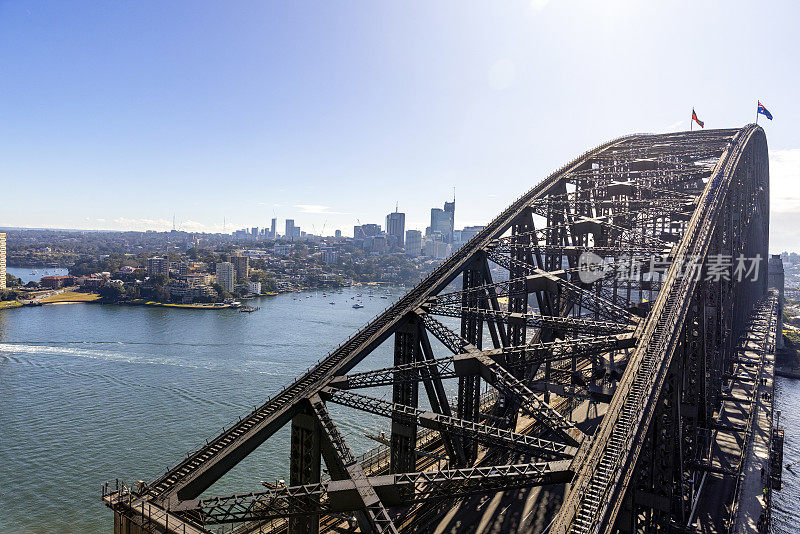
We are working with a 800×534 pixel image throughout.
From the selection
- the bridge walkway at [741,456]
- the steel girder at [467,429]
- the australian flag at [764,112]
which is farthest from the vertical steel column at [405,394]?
the australian flag at [764,112]

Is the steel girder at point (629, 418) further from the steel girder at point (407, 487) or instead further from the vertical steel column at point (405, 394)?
the vertical steel column at point (405, 394)

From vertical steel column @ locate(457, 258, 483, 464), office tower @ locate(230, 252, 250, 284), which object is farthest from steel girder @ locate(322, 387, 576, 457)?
office tower @ locate(230, 252, 250, 284)

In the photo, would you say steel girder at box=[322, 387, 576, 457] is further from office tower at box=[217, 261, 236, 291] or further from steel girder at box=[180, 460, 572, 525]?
office tower at box=[217, 261, 236, 291]

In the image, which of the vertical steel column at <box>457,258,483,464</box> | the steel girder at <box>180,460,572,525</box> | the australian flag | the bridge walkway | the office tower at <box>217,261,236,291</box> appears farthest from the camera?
the office tower at <box>217,261,236,291</box>

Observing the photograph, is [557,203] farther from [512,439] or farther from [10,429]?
[10,429]

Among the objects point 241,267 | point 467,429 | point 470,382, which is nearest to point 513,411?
point 470,382
